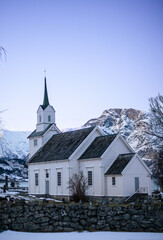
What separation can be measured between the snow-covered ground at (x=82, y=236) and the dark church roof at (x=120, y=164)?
21718 mm

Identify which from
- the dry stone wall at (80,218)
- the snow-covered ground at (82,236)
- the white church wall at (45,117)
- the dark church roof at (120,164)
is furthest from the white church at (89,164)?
the snow-covered ground at (82,236)

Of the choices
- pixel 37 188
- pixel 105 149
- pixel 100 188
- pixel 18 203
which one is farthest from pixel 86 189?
pixel 18 203

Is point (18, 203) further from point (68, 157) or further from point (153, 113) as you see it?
point (68, 157)

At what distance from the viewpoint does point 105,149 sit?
44750 mm

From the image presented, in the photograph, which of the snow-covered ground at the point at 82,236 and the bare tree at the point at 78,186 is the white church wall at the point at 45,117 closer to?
the bare tree at the point at 78,186

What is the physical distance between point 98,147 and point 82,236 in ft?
87.2

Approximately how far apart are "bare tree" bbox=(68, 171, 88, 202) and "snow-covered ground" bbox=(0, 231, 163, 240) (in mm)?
22779

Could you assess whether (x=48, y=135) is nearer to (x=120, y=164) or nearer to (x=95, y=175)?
(x=95, y=175)

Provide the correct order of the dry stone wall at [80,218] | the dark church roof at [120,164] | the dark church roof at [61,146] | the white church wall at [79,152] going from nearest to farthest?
the dry stone wall at [80,218]
the dark church roof at [120,164]
the white church wall at [79,152]
the dark church roof at [61,146]

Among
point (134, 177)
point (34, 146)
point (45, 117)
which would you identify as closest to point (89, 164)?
point (134, 177)

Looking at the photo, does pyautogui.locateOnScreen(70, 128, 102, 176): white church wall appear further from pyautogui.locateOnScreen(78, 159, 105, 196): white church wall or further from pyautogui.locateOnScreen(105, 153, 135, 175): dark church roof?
pyautogui.locateOnScreen(105, 153, 135, 175): dark church roof

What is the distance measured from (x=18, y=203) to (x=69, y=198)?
24.4m

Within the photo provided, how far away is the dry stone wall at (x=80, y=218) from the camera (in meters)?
21.4

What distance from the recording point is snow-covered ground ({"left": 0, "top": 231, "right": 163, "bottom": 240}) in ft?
63.9
